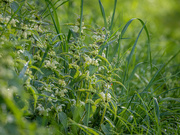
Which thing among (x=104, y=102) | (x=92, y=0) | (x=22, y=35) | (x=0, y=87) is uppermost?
(x=92, y=0)

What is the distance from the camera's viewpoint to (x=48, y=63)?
1.15 meters

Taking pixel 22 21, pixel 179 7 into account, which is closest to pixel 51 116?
pixel 22 21

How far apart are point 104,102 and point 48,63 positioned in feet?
1.17

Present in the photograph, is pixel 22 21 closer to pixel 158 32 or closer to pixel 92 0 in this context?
pixel 92 0

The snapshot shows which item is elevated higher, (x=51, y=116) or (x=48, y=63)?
(x=48, y=63)

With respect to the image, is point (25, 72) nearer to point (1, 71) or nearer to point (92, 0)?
point (1, 71)

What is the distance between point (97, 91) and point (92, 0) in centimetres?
278

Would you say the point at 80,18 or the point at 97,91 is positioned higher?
the point at 80,18

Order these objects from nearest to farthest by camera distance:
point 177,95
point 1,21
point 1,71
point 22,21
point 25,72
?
point 1,71
point 25,72
point 1,21
point 22,21
point 177,95

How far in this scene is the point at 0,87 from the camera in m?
0.64

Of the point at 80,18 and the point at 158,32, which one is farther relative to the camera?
the point at 158,32

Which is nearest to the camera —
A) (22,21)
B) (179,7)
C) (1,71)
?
(1,71)

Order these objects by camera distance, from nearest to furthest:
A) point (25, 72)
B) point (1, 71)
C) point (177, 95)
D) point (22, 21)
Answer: point (1, 71), point (25, 72), point (22, 21), point (177, 95)

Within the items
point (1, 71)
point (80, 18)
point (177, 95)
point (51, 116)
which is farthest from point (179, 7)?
point (1, 71)
